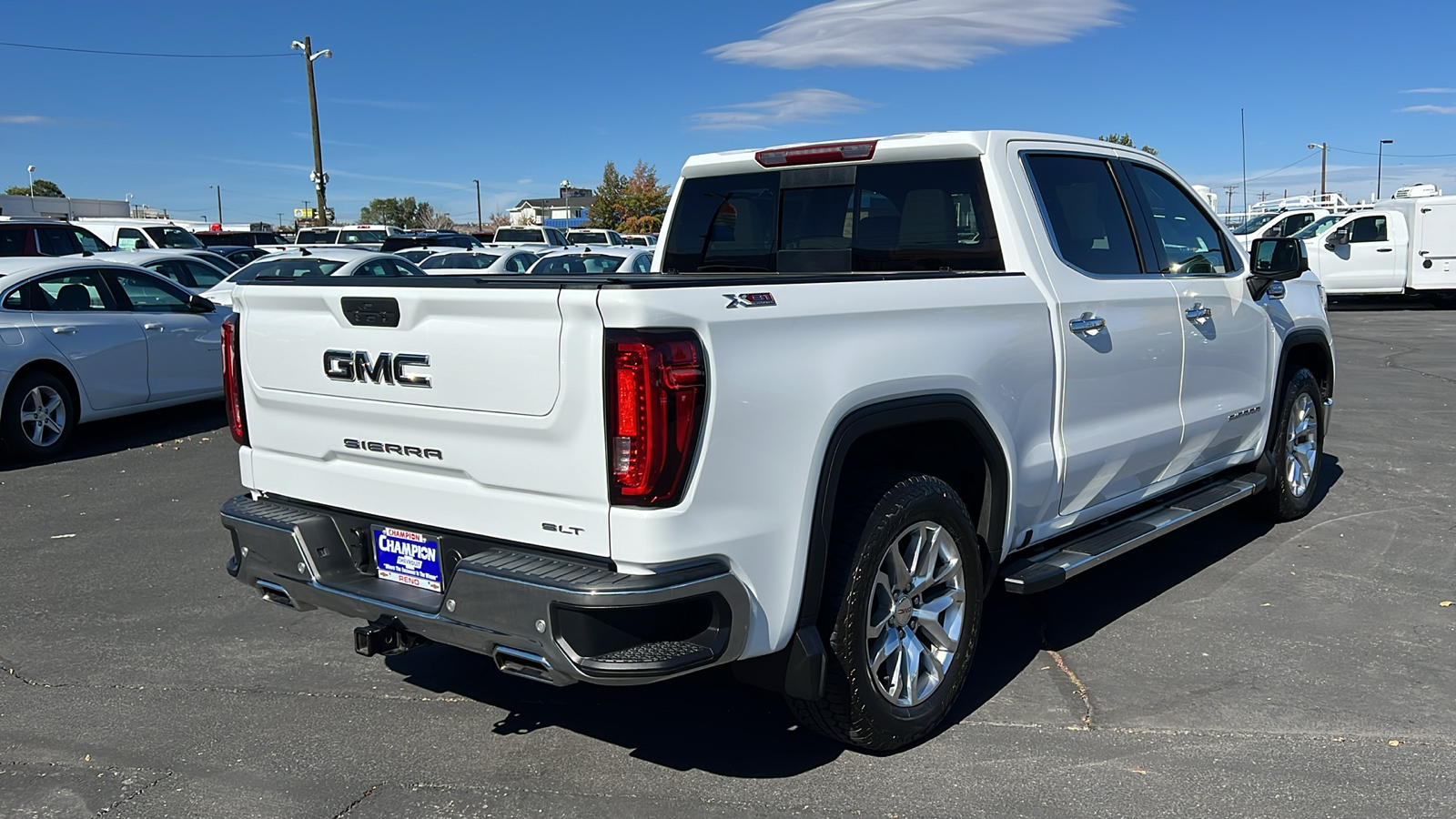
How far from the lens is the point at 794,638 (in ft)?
11.2

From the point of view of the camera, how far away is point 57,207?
2259 inches

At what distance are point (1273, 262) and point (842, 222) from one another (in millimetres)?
2277

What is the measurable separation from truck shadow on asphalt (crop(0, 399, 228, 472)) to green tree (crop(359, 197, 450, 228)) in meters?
107

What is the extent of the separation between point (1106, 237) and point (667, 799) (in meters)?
3.00

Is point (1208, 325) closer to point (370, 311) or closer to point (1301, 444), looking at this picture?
point (1301, 444)

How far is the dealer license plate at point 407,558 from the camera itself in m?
3.55

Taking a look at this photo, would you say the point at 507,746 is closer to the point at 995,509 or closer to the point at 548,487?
the point at 548,487

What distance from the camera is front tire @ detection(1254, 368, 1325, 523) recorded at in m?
6.43

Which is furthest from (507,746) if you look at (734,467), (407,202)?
(407,202)

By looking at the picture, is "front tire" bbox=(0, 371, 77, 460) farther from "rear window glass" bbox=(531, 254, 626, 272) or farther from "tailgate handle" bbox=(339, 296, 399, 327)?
"rear window glass" bbox=(531, 254, 626, 272)

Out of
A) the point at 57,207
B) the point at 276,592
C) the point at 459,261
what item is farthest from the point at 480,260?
the point at 57,207

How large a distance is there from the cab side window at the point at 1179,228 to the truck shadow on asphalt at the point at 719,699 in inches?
61.3

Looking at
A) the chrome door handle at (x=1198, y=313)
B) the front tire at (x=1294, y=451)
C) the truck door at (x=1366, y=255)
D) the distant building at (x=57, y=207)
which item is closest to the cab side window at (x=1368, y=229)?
the truck door at (x=1366, y=255)

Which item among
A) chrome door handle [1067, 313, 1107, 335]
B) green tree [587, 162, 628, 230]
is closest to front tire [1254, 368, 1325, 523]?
chrome door handle [1067, 313, 1107, 335]
